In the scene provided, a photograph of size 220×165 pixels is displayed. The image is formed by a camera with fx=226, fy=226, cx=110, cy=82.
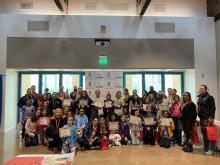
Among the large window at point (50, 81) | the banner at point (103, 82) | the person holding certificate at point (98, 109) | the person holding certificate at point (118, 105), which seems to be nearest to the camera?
the person holding certificate at point (118, 105)

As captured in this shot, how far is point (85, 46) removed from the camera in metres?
8.30

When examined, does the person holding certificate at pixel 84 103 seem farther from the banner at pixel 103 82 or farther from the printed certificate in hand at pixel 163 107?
the printed certificate in hand at pixel 163 107

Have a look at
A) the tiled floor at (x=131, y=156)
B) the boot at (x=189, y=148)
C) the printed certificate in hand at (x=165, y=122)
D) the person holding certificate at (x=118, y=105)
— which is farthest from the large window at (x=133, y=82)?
the boot at (x=189, y=148)

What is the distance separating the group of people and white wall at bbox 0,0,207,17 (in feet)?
11.0

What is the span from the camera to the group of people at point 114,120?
5.28 meters

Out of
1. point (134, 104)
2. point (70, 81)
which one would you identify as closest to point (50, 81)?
point (70, 81)

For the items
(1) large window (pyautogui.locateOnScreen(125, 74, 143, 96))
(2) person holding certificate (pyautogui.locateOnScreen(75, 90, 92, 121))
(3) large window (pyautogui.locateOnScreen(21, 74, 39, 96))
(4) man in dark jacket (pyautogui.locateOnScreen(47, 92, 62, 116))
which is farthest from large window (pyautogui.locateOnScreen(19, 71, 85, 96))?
(2) person holding certificate (pyautogui.locateOnScreen(75, 90, 92, 121))

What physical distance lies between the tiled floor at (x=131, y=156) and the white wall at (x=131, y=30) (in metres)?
3.68

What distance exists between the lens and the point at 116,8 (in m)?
8.77

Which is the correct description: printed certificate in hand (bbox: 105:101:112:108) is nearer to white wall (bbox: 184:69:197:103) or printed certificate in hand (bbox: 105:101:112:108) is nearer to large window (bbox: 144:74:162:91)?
large window (bbox: 144:74:162:91)

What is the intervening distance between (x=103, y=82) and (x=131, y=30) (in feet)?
7.36

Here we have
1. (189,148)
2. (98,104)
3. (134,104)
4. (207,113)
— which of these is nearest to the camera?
(207,113)

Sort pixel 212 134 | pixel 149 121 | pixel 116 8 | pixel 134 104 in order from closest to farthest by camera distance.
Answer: pixel 212 134, pixel 149 121, pixel 134 104, pixel 116 8

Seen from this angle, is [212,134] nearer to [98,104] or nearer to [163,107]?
[163,107]
